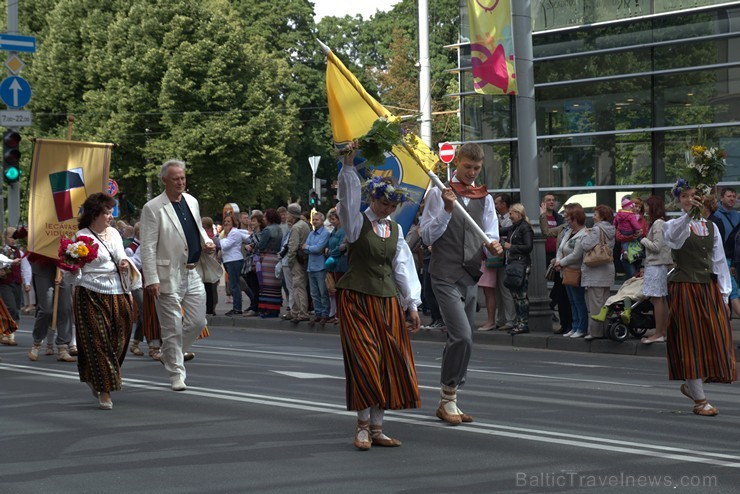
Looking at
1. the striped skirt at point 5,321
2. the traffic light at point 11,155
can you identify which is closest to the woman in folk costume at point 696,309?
the striped skirt at point 5,321

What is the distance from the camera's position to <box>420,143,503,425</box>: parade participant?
8719mm

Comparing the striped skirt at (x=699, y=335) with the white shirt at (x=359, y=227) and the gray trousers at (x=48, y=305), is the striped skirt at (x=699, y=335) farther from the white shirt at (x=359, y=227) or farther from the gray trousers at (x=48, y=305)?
the gray trousers at (x=48, y=305)

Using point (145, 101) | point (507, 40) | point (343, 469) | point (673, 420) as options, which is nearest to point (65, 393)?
point (343, 469)

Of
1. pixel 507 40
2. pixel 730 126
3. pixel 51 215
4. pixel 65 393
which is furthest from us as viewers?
pixel 730 126

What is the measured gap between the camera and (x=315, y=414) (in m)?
9.41

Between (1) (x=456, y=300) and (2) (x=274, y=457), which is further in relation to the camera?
(1) (x=456, y=300)

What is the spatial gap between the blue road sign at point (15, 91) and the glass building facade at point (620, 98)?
349 inches

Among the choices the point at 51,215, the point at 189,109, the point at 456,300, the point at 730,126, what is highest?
the point at 189,109

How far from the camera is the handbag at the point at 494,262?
17.8m

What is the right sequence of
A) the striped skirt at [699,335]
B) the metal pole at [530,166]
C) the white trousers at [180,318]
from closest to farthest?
the striped skirt at [699,335]
the white trousers at [180,318]
the metal pole at [530,166]

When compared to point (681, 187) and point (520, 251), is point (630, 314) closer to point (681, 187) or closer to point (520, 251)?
point (520, 251)

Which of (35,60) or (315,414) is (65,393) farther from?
(35,60)

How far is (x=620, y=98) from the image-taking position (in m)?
22.7

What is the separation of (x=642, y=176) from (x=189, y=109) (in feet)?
95.5
